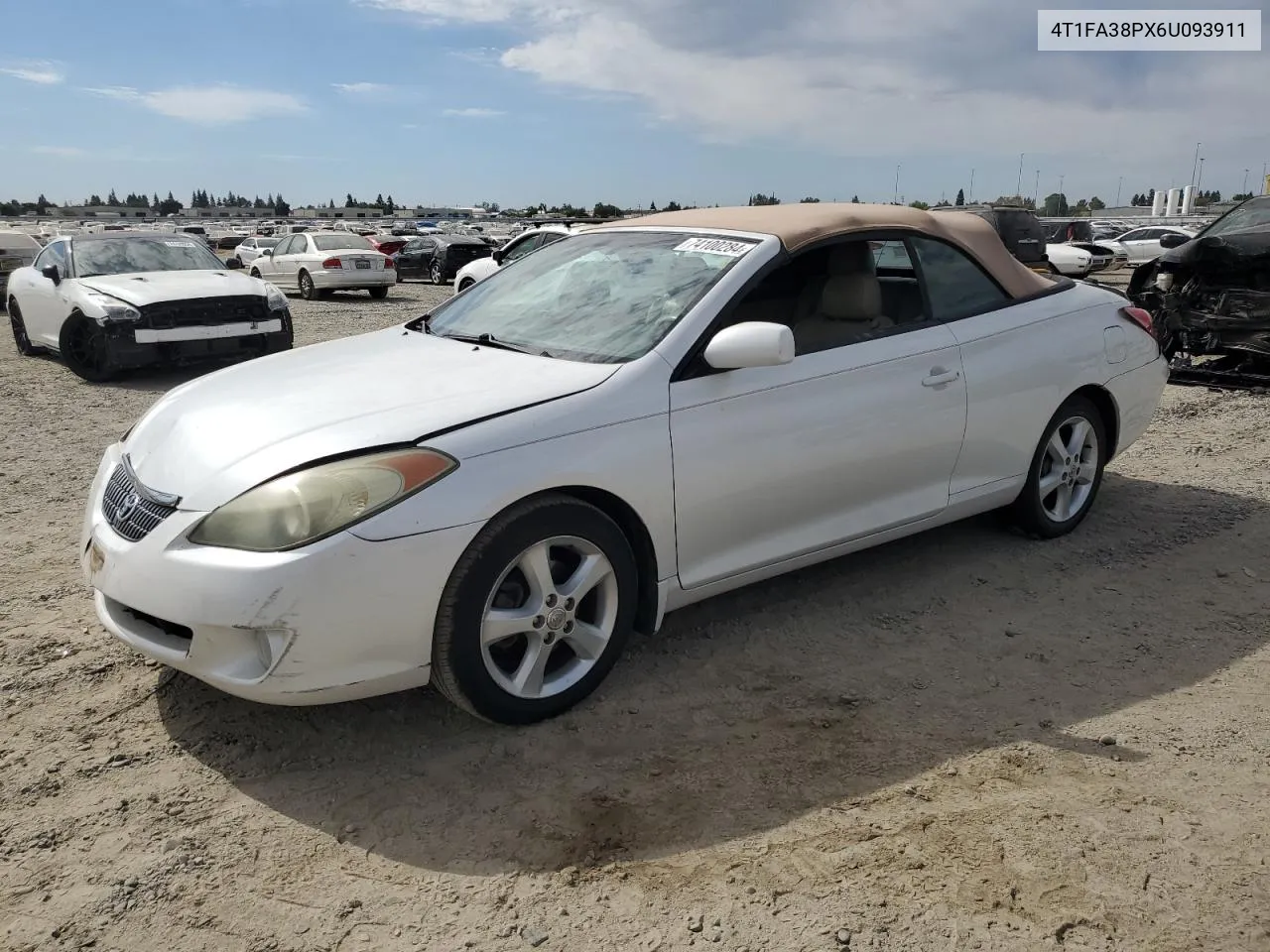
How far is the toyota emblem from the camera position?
10.5 ft

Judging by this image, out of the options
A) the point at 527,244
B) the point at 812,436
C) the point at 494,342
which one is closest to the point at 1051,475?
the point at 812,436

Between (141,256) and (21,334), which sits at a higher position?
(141,256)

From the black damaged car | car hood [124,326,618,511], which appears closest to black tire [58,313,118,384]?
car hood [124,326,618,511]

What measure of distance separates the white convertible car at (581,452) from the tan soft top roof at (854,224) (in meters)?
0.02

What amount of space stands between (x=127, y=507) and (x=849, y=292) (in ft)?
9.53

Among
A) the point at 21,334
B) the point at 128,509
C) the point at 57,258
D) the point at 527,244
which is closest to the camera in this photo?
the point at 128,509

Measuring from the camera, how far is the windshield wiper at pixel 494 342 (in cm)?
378

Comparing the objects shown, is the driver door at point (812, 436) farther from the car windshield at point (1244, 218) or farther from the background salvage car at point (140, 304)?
the background salvage car at point (140, 304)

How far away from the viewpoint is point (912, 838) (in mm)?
2736

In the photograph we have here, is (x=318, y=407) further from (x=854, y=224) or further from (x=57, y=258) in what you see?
(x=57, y=258)

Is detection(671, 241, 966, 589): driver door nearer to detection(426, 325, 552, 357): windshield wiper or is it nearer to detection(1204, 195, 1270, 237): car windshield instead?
detection(426, 325, 552, 357): windshield wiper

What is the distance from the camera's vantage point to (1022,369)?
4.59 meters

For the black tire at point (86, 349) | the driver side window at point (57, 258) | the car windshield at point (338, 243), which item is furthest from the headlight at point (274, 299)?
the car windshield at point (338, 243)

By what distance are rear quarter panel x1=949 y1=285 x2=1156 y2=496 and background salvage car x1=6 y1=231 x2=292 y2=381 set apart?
7.88m
